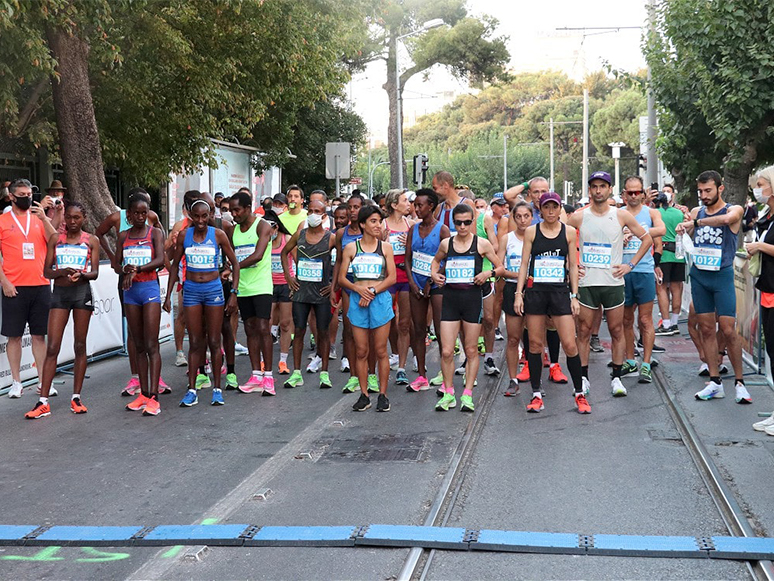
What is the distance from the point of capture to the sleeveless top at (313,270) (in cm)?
1062

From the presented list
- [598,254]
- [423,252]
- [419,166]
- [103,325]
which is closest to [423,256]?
[423,252]

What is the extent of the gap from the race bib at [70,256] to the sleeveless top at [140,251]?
391mm

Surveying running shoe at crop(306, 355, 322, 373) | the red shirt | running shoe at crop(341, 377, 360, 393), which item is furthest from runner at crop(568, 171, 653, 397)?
the red shirt

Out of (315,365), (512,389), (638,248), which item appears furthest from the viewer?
(315,365)

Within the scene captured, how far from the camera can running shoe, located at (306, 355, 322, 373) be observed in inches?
454

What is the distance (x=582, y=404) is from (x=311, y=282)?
121 inches

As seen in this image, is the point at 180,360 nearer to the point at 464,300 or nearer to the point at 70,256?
the point at 70,256

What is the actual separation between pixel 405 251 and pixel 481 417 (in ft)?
6.84

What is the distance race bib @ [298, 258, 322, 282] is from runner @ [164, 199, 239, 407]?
1065mm

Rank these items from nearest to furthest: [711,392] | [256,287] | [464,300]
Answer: [464,300] → [711,392] → [256,287]

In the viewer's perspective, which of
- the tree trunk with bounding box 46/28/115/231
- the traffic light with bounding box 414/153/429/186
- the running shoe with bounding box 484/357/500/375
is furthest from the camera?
the traffic light with bounding box 414/153/429/186

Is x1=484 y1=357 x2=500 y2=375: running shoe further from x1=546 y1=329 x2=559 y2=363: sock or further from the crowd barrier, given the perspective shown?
the crowd barrier

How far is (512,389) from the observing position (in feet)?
32.7

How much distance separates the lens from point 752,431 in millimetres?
8258
